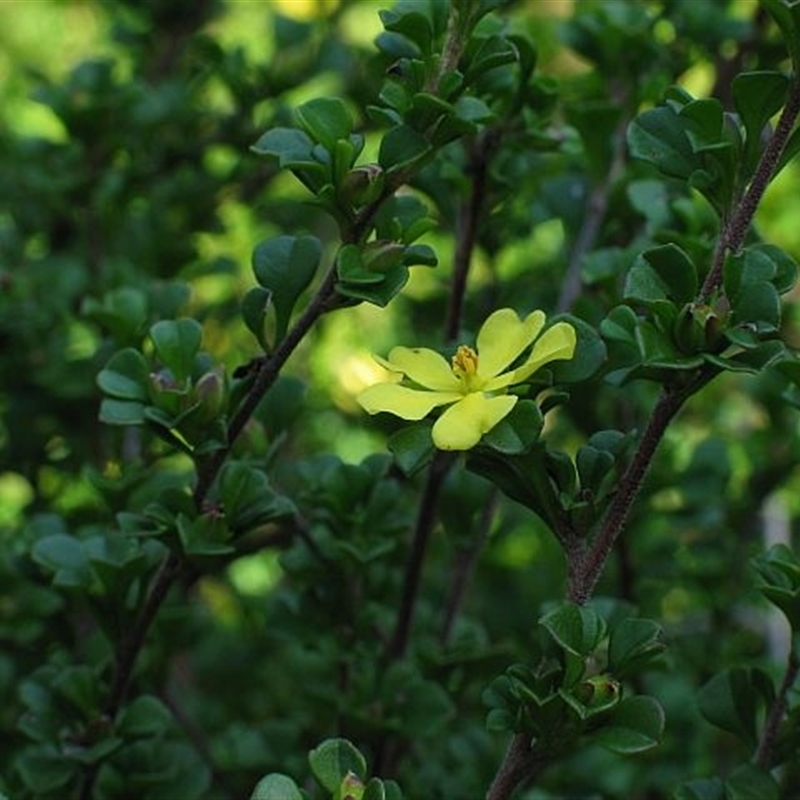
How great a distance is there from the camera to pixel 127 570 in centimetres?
93

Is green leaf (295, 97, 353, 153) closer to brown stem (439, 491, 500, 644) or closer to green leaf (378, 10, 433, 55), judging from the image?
green leaf (378, 10, 433, 55)

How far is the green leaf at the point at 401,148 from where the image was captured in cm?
79

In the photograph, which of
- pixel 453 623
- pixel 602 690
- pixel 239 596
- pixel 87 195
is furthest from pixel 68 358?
pixel 602 690

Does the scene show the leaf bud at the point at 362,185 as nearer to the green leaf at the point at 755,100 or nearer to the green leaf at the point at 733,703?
the green leaf at the point at 755,100

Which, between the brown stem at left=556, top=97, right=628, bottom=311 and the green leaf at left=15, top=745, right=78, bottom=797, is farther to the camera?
the brown stem at left=556, top=97, right=628, bottom=311

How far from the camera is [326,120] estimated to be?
812 millimetres

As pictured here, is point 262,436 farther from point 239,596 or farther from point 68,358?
point 239,596

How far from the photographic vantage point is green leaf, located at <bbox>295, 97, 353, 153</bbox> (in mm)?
811

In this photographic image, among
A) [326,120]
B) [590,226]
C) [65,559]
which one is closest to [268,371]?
[326,120]

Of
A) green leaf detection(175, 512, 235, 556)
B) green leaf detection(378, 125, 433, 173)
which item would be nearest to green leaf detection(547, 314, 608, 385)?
green leaf detection(378, 125, 433, 173)

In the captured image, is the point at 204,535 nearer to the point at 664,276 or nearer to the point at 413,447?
the point at 413,447

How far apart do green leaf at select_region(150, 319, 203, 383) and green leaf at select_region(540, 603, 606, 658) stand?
28 cm

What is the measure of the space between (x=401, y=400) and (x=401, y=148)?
0.44ft

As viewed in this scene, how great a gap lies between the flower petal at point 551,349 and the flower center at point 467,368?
0.02 metres
